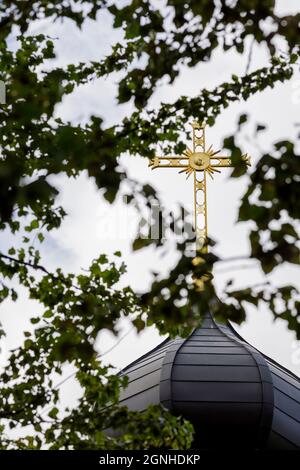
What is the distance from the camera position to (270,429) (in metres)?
8.65

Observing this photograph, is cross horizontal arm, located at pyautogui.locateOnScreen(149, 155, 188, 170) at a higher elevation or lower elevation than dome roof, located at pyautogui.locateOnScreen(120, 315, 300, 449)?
higher

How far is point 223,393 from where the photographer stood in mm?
8672

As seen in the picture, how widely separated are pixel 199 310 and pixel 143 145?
8.56 feet

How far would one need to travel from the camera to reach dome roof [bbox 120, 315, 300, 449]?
8570 mm

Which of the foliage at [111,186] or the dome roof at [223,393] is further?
the dome roof at [223,393]

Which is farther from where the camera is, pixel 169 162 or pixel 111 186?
pixel 169 162

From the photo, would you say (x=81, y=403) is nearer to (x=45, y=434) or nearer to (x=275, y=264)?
(x=45, y=434)

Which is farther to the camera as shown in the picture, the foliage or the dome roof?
the dome roof

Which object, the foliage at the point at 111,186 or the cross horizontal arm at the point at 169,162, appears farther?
the cross horizontal arm at the point at 169,162

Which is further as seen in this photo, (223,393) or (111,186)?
(223,393)

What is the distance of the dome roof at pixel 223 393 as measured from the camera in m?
8.57

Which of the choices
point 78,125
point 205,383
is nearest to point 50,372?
point 78,125

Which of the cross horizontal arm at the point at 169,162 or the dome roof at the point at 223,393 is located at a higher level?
the cross horizontal arm at the point at 169,162

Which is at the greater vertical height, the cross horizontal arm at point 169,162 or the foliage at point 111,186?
the cross horizontal arm at point 169,162
